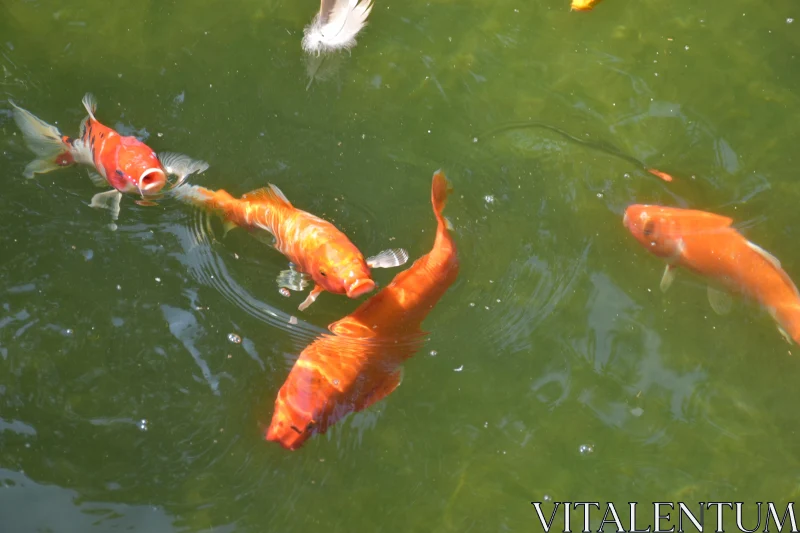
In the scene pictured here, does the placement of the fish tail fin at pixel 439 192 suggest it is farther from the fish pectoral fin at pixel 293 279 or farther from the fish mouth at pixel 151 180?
the fish mouth at pixel 151 180

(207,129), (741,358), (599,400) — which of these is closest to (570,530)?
(599,400)

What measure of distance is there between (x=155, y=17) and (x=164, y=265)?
1.78m

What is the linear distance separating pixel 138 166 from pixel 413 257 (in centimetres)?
162

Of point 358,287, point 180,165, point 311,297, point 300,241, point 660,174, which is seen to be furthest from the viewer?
point 660,174

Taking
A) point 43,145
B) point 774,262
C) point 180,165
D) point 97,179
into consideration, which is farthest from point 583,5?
point 43,145

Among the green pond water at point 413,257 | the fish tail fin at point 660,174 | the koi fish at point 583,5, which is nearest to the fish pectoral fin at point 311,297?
the green pond water at point 413,257

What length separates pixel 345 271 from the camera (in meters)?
3.63

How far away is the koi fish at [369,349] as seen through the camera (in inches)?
145

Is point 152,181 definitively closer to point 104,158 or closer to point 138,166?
point 138,166

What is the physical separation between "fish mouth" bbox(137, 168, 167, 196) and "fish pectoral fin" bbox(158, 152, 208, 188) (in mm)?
241

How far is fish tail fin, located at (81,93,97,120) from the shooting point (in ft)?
13.5

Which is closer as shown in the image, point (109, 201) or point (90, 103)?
point (109, 201)

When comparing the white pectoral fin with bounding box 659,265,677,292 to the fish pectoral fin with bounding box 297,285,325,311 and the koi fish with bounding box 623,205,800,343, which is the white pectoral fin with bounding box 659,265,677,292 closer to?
the koi fish with bounding box 623,205,800,343

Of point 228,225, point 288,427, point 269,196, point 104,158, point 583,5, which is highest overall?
point 583,5
